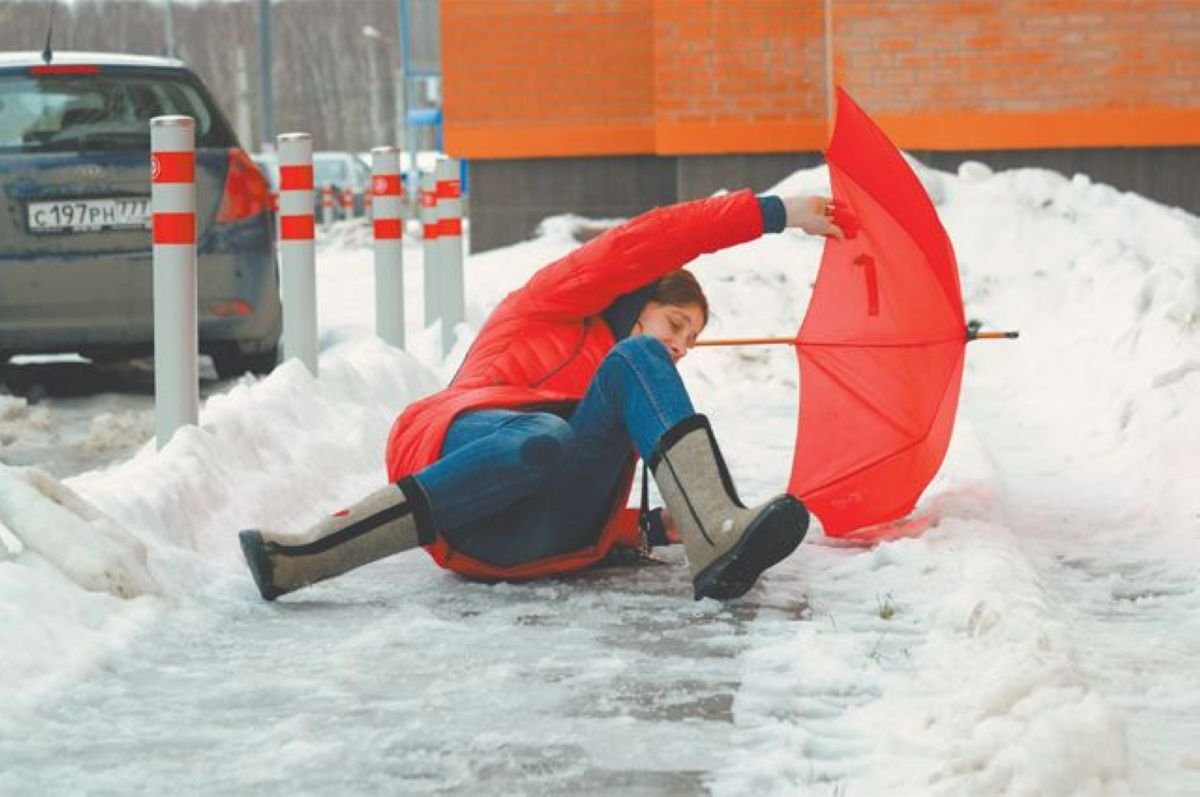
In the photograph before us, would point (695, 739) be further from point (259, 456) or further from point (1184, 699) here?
point (259, 456)

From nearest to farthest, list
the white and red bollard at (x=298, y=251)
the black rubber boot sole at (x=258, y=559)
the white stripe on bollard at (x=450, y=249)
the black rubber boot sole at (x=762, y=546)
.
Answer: the black rubber boot sole at (x=762, y=546), the black rubber boot sole at (x=258, y=559), the white and red bollard at (x=298, y=251), the white stripe on bollard at (x=450, y=249)

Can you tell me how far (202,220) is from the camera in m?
10.3

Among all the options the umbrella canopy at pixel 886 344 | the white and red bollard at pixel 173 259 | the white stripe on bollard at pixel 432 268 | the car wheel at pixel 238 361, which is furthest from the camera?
the white stripe on bollard at pixel 432 268

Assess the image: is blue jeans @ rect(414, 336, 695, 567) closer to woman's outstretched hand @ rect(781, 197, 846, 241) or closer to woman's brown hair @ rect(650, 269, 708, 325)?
woman's brown hair @ rect(650, 269, 708, 325)

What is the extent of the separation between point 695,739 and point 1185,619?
170cm

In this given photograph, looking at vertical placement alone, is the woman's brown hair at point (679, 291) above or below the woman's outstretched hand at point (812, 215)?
below

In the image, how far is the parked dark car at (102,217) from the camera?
1023 cm

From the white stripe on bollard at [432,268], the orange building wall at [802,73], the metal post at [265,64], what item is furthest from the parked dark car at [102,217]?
the metal post at [265,64]

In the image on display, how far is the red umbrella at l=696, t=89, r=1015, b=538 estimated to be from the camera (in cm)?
605

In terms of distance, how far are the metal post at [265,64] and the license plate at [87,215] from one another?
29.9 m

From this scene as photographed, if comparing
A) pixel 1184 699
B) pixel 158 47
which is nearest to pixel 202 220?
pixel 1184 699

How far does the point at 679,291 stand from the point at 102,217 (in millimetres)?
5061

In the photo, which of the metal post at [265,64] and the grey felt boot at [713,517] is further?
the metal post at [265,64]

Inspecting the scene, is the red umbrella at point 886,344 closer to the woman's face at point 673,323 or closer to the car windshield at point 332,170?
the woman's face at point 673,323
